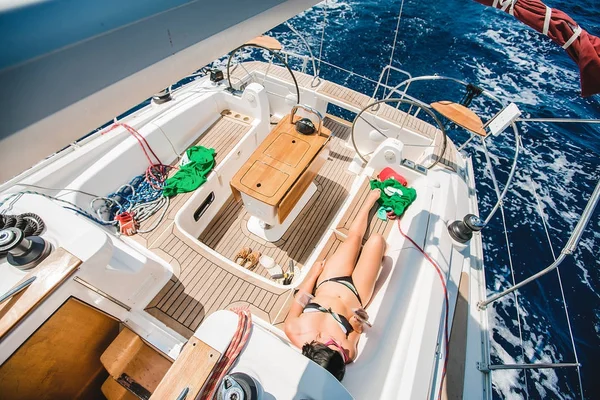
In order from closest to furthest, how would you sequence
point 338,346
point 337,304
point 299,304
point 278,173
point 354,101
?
point 338,346 → point 337,304 → point 299,304 → point 278,173 → point 354,101

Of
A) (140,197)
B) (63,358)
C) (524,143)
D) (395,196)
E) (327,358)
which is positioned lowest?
(63,358)

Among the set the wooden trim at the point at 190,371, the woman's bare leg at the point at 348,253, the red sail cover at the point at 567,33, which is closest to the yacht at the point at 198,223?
the wooden trim at the point at 190,371

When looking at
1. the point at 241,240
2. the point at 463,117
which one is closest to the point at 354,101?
the point at 463,117

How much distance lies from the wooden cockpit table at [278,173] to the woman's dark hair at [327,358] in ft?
4.22

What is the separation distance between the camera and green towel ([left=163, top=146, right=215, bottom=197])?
10.4 feet

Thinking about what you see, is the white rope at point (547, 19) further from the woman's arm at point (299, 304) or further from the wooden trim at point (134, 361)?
the wooden trim at point (134, 361)

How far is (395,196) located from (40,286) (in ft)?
10.4

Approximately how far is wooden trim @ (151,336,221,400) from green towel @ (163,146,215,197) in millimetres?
2143

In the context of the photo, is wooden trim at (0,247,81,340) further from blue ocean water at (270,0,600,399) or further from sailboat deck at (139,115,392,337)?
blue ocean water at (270,0,600,399)

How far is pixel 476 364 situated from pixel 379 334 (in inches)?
39.4

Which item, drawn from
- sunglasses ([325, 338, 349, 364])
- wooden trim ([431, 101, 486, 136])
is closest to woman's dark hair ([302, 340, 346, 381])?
sunglasses ([325, 338, 349, 364])

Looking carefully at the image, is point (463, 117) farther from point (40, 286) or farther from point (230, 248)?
point (40, 286)

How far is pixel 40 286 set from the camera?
1425 mm

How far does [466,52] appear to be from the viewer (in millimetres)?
7414
